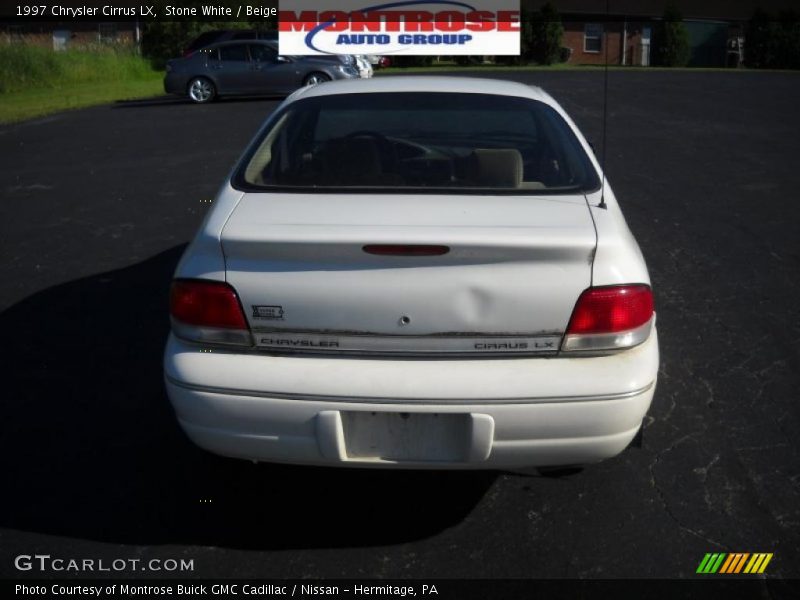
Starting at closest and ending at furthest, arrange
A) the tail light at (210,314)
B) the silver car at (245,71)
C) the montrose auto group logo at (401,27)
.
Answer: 1. the tail light at (210,314)
2. the silver car at (245,71)
3. the montrose auto group logo at (401,27)

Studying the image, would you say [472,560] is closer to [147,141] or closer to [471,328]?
[471,328]

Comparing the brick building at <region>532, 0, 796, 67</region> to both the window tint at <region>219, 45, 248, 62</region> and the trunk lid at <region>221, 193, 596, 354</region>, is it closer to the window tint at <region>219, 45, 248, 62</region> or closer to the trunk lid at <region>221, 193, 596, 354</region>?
the window tint at <region>219, 45, 248, 62</region>

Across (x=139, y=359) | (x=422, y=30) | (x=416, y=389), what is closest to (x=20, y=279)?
(x=139, y=359)

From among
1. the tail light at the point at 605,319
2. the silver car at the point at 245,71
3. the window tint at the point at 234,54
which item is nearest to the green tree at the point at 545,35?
the silver car at the point at 245,71

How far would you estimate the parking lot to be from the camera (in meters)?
3.14

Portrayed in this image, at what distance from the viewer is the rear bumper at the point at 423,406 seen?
2.80 m

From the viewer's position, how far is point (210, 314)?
2.96m

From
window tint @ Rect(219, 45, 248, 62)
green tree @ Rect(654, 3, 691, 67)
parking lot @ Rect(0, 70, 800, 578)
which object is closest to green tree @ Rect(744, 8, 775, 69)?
green tree @ Rect(654, 3, 691, 67)

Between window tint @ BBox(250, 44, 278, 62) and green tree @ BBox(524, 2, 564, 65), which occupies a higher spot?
green tree @ BBox(524, 2, 564, 65)

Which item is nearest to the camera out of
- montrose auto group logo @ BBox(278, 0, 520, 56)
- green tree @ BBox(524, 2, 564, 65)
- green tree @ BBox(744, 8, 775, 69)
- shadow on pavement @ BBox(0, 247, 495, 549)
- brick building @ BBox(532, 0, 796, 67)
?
shadow on pavement @ BBox(0, 247, 495, 549)

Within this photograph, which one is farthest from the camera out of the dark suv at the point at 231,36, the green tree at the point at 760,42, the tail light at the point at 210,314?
the green tree at the point at 760,42

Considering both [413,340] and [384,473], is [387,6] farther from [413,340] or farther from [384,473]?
[413,340]

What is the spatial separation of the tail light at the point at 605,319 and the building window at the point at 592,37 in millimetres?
44420

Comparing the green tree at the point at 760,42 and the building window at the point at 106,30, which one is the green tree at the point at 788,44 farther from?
the building window at the point at 106,30
